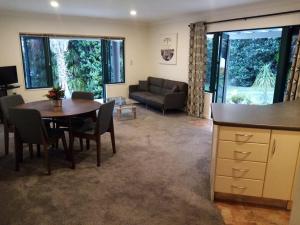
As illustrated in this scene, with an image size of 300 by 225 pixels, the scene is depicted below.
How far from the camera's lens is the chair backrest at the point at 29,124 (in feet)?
8.97

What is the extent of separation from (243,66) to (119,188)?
4212 mm

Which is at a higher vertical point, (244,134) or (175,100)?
(244,134)

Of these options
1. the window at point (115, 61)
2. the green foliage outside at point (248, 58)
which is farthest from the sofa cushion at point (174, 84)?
the window at point (115, 61)

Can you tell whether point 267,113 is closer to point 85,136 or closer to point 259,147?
point 259,147

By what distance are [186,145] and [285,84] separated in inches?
79.5

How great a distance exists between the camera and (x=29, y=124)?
2791 millimetres

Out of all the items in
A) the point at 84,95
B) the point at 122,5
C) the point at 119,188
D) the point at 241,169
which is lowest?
the point at 119,188

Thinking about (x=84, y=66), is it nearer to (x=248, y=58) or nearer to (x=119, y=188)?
(x=248, y=58)

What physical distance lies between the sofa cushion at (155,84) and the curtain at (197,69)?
1.18 m

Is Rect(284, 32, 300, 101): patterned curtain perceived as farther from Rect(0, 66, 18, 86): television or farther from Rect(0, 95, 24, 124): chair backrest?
Rect(0, 66, 18, 86): television

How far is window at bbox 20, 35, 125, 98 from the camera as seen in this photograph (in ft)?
19.7

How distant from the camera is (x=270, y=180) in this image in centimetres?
224

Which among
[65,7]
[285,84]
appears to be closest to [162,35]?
[65,7]

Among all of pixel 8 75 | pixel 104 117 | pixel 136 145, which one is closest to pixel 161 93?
pixel 136 145
